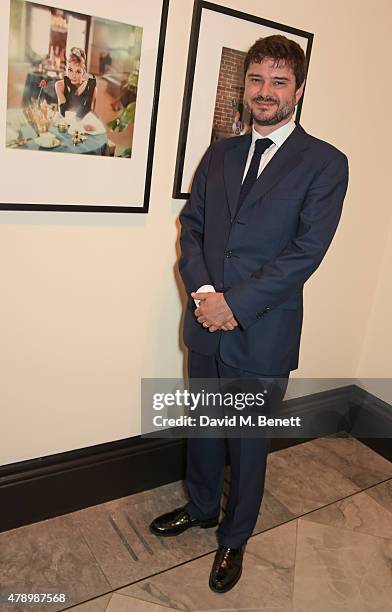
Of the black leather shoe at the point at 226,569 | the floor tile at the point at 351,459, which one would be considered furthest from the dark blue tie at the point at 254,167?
the floor tile at the point at 351,459

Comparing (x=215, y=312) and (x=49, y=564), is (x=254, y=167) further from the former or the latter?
(x=49, y=564)

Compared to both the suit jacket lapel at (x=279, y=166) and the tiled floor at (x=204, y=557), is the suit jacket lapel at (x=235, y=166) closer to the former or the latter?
the suit jacket lapel at (x=279, y=166)

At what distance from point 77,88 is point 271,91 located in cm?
60

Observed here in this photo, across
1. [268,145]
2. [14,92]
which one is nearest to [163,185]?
[268,145]

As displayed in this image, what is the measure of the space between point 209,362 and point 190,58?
104 centimetres

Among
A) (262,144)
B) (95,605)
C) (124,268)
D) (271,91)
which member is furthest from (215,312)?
(95,605)

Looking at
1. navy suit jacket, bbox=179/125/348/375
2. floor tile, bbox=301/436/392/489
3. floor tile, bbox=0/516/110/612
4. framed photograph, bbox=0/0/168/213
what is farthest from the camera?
floor tile, bbox=301/436/392/489

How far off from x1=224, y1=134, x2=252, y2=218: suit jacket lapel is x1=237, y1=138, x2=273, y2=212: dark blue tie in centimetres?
2

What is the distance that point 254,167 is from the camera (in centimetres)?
177

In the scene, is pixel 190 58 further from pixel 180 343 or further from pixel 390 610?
pixel 390 610

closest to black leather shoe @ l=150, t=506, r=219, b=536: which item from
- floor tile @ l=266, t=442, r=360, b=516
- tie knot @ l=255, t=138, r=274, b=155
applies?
floor tile @ l=266, t=442, r=360, b=516

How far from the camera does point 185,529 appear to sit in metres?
2.13

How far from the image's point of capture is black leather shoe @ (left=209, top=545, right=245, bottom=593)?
1874 millimetres

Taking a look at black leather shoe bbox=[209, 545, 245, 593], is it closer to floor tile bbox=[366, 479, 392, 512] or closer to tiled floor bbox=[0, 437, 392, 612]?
tiled floor bbox=[0, 437, 392, 612]
